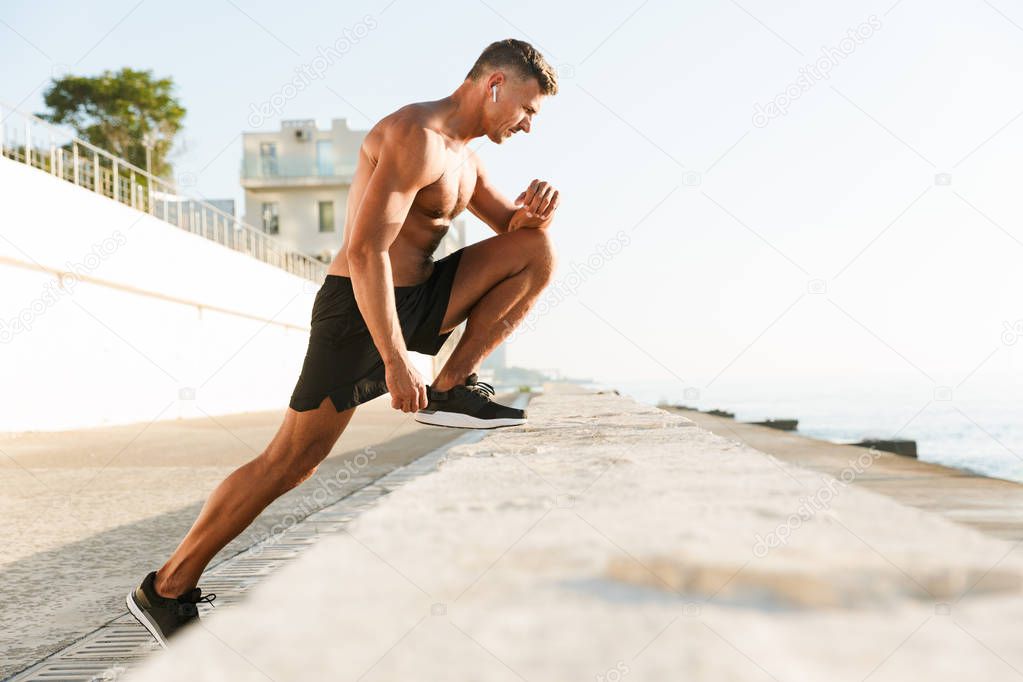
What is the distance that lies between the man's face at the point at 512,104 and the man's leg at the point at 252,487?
3.15 ft

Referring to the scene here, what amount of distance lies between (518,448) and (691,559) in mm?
2906

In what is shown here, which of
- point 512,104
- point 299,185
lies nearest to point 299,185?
point 299,185

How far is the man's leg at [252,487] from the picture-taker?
9.22 ft

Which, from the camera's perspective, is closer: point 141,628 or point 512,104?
point 512,104

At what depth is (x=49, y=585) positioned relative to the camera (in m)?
3.81

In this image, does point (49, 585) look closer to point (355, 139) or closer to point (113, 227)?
point (113, 227)

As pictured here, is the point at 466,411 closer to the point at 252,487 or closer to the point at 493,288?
the point at 493,288

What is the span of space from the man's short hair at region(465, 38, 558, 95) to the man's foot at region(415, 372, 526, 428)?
101cm

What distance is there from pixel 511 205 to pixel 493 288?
0.33 meters

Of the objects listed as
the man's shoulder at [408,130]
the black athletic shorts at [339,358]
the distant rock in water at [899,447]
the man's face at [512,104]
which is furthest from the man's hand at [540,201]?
the distant rock in water at [899,447]

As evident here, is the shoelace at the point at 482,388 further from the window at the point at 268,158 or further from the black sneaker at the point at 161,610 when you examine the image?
the window at the point at 268,158

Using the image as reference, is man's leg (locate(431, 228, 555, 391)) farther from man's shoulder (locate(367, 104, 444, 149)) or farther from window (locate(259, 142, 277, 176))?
window (locate(259, 142, 277, 176))

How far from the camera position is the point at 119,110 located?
4050 centimetres

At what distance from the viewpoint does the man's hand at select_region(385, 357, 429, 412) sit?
2.75 metres
